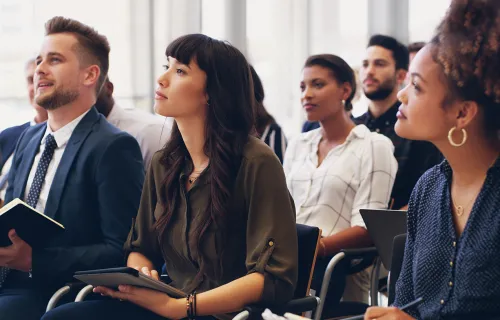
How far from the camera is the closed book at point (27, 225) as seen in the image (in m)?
2.39

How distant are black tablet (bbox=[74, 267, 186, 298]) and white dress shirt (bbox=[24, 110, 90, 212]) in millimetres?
779

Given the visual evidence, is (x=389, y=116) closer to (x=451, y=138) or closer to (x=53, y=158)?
(x=53, y=158)

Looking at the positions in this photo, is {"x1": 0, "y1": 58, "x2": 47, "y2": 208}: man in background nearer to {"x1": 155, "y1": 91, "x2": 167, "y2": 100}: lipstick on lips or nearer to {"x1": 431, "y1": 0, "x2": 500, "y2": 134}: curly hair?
{"x1": 155, "y1": 91, "x2": 167, "y2": 100}: lipstick on lips

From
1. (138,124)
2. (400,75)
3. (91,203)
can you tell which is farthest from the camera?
(400,75)

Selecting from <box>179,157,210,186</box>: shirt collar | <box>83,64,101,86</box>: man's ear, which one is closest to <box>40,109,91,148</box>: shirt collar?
<box>83,64,101,86</box>: man's ear

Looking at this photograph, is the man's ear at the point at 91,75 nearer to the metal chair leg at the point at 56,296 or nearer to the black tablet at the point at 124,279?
the metal chair leg at the point at 56,296

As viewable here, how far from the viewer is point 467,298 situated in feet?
5.67

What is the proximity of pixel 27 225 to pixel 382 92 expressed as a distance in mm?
2519

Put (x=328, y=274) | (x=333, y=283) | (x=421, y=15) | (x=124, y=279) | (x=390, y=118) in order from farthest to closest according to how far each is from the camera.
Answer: (x=421, y=15), (x=390, y=118), (x=333, y=283), (x=328, y=274), (x=124, y=279)

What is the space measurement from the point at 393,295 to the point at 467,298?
50 cm

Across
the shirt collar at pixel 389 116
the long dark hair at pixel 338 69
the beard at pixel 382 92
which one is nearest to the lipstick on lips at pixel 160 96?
the long dark hair at pixel 338 69

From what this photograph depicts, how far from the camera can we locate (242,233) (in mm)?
2332

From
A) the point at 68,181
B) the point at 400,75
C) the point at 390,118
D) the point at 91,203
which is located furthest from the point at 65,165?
the point at 400,75

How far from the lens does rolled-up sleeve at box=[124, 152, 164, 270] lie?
98.5 inches
